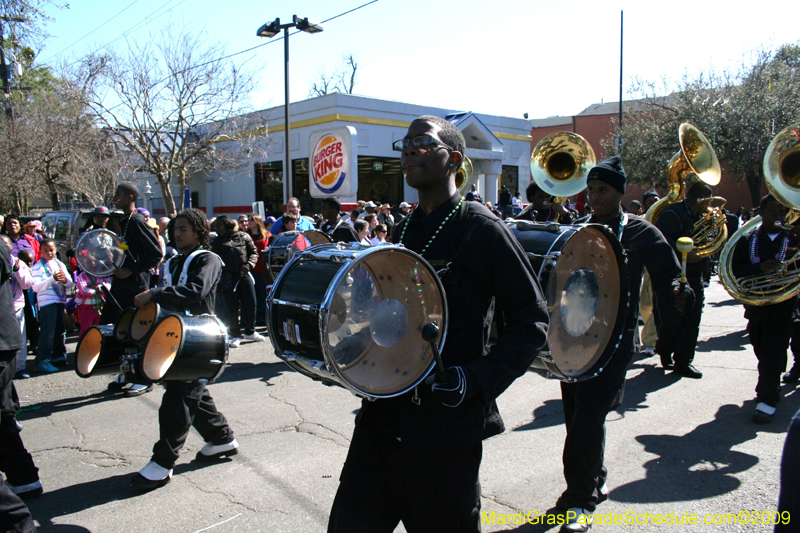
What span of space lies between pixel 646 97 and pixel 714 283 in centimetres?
1751

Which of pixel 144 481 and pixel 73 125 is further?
pixel 73 125

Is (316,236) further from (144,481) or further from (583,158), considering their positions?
(144,481)

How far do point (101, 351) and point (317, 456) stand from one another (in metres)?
1.79

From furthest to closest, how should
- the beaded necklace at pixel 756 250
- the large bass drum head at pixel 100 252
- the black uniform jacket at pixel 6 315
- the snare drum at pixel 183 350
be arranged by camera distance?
the large bass drum head at pixel 100 252 → the beaded necklace at pixel 756 250 → the snare drum at pixel 183 350 → the black uniform jacket at pixel 6 315

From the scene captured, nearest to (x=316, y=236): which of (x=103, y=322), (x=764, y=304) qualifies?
(x=103, y=322)

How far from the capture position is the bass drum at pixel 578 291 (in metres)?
2.80

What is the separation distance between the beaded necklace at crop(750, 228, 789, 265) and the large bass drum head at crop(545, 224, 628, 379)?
3024 millimetres

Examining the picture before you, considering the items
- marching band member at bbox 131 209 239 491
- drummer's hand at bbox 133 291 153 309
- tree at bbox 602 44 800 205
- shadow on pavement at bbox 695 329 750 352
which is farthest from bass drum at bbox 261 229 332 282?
tree at bbox 602 44 800 205

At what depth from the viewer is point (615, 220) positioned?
3.60m

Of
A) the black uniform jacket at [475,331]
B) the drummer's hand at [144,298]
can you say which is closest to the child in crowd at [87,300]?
the drummer's hand at [144,298]

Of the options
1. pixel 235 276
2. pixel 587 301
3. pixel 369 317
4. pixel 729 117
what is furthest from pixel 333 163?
pixel 729 117

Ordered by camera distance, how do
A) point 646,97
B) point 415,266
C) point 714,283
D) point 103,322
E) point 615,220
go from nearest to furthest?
point 415,266 < point 615,220 < point 103,322 < point 714,283 < point 646,97

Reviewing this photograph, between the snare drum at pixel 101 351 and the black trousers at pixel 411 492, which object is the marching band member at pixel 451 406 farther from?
the snare drum at pixel 101 351

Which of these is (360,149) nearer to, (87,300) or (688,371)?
(87,300)
